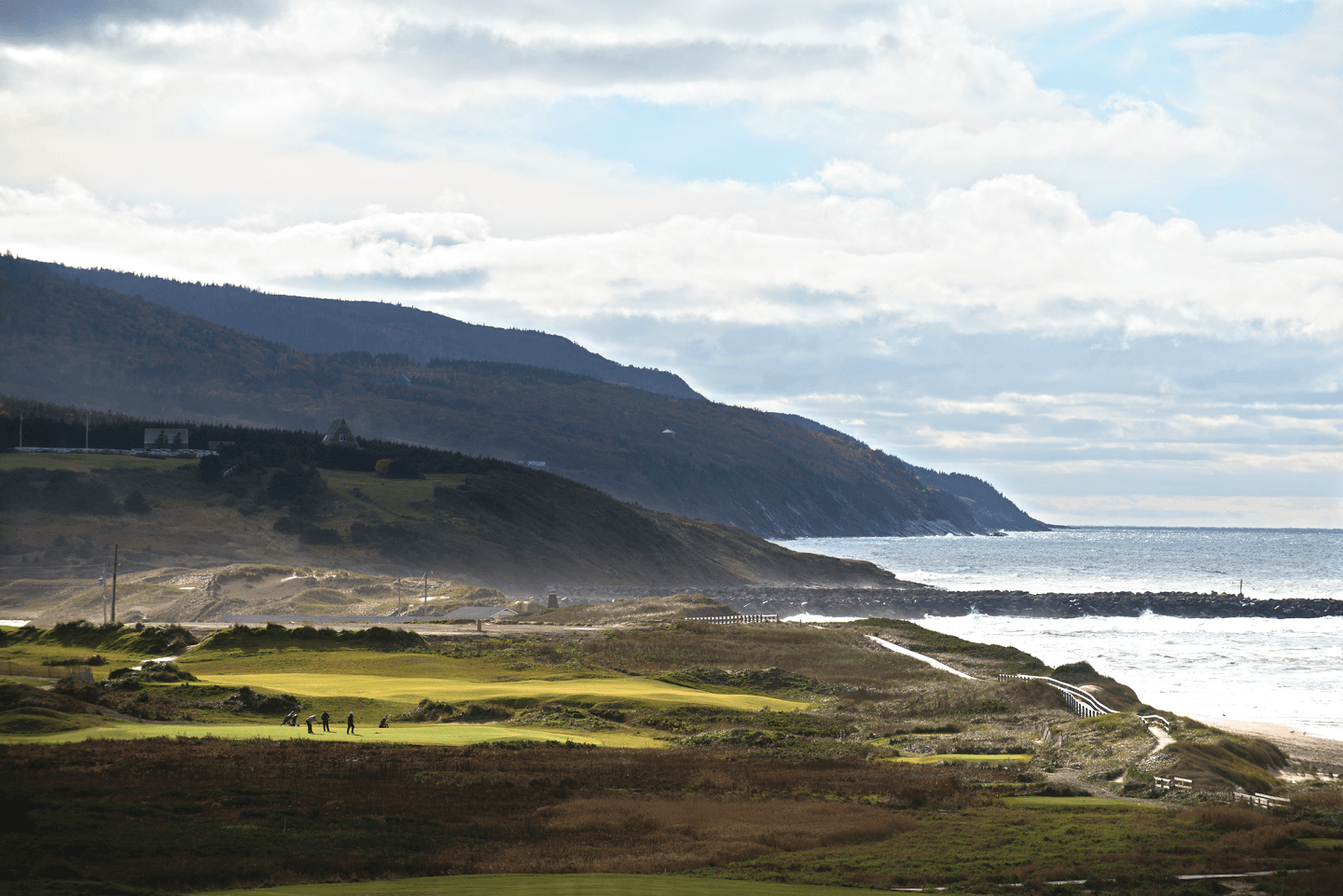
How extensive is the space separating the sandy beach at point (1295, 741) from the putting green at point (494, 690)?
63.8 feet

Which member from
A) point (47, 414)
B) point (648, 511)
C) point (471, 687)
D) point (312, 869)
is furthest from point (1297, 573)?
point (47, 414)

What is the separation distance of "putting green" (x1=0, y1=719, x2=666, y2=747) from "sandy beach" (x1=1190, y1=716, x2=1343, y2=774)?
22766mm

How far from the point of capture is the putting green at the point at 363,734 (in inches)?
1278

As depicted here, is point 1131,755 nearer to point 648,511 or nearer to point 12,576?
point 12,576

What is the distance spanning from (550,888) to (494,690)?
1309 inches

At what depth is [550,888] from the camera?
18.0m

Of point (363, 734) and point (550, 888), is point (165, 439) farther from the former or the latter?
point (550, 888)

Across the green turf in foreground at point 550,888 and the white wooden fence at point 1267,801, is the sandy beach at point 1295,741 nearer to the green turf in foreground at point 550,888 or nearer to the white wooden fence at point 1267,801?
the white wooden fence at point 1267,801

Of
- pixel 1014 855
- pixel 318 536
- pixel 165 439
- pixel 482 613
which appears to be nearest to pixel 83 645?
pixel 482 613

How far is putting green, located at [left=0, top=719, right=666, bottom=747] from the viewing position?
32.5 m

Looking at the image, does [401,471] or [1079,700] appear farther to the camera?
[401,471]

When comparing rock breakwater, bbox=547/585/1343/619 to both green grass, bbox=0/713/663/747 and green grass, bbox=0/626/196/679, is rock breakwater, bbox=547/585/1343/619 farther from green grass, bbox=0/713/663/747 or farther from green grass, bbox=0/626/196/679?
green grass, bbox=0/713/663/747

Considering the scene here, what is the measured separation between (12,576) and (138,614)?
30.2 metres

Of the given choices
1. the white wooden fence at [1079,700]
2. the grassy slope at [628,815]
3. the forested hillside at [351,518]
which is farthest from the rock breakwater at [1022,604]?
the grassy slope at [628,815]
